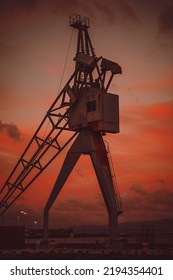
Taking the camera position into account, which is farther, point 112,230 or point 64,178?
point 64,178

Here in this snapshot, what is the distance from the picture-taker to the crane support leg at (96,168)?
37.2 metres

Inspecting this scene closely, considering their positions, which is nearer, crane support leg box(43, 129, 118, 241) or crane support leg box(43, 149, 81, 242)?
crane support leg box(43, 129, 118, 241)

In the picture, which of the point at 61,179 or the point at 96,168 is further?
the point at 61,179

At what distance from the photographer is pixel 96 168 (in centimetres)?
3766

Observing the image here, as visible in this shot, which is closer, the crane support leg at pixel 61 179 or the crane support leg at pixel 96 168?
the crane support leg at pixel 96 168

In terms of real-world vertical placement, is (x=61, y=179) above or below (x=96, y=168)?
below

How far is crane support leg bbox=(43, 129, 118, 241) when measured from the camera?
37.2 metres

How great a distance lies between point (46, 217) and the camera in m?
40.8
